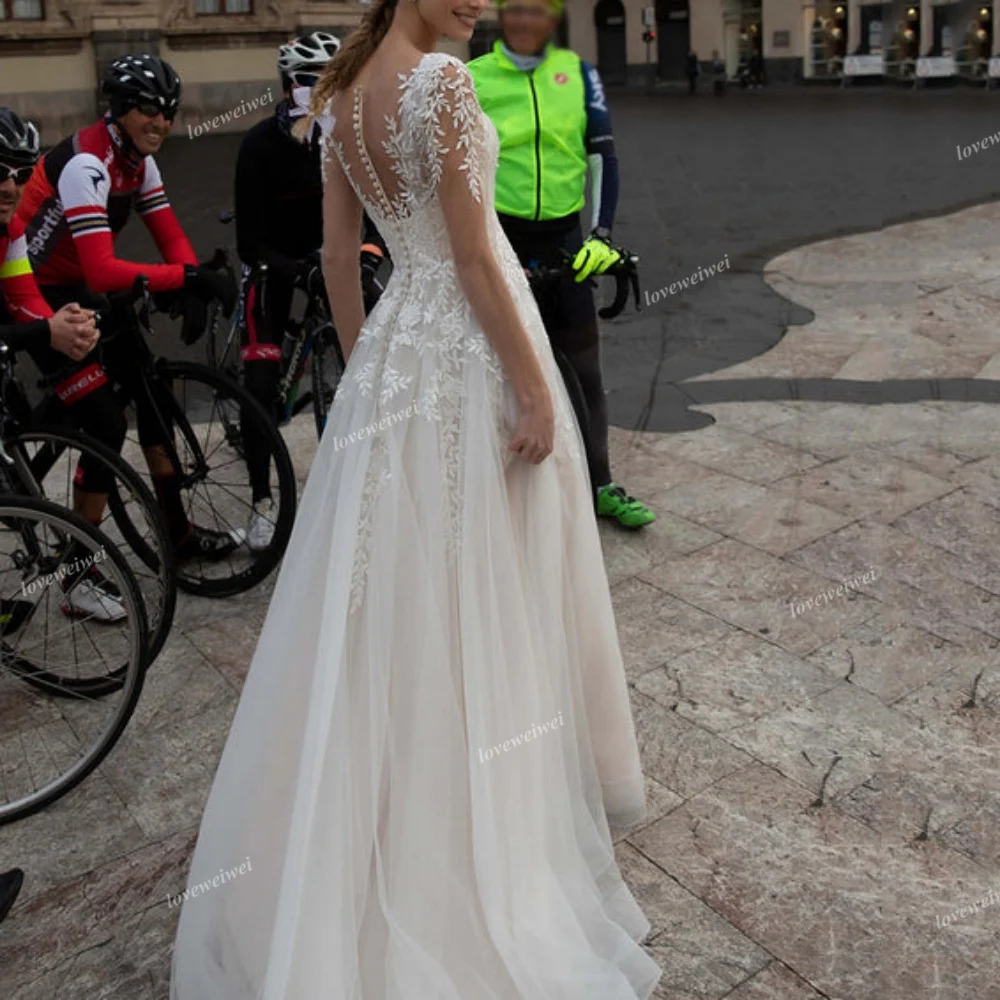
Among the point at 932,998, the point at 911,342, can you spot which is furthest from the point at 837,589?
the point at 911,342

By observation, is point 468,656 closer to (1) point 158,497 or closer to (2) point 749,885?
(2) point 749,885

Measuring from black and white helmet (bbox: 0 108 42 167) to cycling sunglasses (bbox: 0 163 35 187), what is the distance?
0.01 metres

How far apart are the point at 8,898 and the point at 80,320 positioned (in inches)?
57.0

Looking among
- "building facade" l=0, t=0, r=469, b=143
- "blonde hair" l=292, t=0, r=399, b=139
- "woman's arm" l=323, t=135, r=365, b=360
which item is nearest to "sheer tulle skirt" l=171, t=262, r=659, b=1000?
"woman's arm" l=323, t=135, r=365, b=360

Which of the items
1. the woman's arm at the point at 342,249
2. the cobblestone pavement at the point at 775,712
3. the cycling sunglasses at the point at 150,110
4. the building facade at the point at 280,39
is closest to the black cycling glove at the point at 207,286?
the cycling sunglasses at the point at 150,110

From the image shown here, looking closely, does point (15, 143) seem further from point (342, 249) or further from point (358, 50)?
point (358, 50)

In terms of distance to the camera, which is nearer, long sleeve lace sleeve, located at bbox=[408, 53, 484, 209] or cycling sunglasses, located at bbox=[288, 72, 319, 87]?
long sleeve lace sleeve, located at bbox=[408, 53, 484, 209]

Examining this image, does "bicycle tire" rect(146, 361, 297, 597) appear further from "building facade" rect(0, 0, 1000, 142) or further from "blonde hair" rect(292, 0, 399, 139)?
"building facade" rect(0, 0, 1000, 142)

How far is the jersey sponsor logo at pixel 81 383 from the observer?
373cm

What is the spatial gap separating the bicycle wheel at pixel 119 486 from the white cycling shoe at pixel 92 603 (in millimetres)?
122

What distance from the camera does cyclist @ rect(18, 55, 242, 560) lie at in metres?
3.75

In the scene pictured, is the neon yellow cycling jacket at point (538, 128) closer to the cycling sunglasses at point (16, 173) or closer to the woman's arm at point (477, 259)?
the cycling sunglasses at point (16, 173)

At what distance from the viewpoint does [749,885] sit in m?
2.74

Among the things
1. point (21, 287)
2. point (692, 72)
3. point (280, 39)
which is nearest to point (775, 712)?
point (21, 287)
